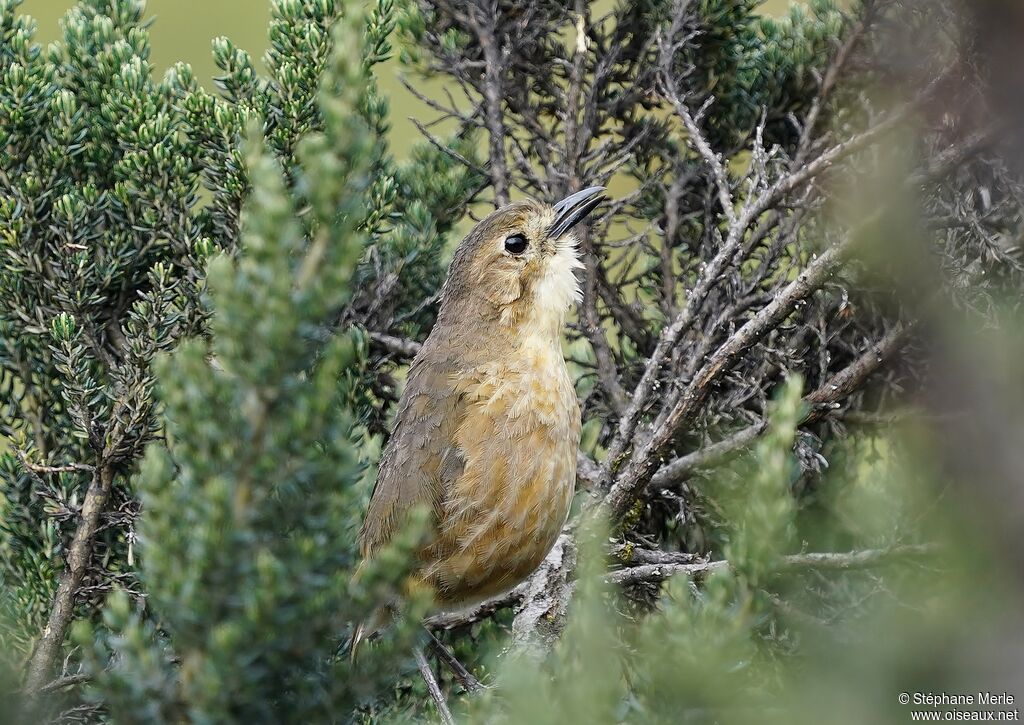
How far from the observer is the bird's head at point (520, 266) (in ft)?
12.6

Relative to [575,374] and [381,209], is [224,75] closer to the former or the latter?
[381,209]

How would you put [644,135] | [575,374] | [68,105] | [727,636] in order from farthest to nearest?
[575,374] < [644,135] < [68,105] < [727,636]

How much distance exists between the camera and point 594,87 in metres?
3.93

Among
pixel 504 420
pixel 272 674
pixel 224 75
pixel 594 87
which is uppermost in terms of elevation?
pixel 224 75

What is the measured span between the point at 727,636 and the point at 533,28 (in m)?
3.01

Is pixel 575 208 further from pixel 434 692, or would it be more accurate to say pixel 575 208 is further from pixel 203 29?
pixel 203 29

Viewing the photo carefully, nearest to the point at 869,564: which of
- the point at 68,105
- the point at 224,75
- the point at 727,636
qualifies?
the point at 727,636

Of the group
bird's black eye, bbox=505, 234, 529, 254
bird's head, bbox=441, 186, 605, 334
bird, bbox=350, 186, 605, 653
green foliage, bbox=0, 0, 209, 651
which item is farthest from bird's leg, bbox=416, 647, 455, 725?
bird's black eye, bbox=505, 234, 529, 254

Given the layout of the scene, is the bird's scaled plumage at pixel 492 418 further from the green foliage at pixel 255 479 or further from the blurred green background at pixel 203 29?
the blurred green background at pixel 203 29

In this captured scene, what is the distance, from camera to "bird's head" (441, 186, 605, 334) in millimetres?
3836

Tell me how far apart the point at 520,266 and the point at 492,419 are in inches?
26.6

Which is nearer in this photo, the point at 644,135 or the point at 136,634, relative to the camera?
the point at 136,634

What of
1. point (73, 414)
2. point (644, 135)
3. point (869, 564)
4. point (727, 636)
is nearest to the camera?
point (727, 636)

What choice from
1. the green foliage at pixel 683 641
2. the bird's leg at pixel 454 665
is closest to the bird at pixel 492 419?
the bird's leg at pixel 454 665
